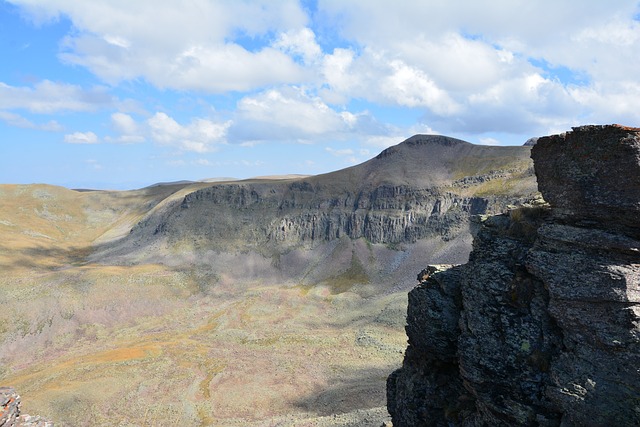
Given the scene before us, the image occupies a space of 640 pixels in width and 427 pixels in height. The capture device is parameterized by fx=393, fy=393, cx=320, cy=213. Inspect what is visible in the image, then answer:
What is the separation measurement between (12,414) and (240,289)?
84.3 metres

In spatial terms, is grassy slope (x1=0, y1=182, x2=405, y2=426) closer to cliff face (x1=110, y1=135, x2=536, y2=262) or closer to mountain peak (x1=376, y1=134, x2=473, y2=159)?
cliff face (x1=110, y1=135, x2=536, y2=262)

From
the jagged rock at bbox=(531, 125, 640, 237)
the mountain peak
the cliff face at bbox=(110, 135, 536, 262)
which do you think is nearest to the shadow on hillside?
the jagged rock at bbox=(531, 125, 640, 237)

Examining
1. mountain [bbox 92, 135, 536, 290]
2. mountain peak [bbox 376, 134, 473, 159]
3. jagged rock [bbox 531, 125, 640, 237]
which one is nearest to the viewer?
jagged rock [bbox 531, 125, 640, 237]

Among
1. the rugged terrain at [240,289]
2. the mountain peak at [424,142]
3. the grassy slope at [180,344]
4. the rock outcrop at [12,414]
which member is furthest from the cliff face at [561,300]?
the mountain peak at [424,142]

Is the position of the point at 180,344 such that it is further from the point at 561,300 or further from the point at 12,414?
the point at 561,300

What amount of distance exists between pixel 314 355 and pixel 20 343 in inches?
1996

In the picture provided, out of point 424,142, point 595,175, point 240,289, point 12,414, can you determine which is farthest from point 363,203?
point 12,414

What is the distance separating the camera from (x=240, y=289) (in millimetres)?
101000

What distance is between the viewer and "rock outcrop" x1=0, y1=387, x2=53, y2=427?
1720cm

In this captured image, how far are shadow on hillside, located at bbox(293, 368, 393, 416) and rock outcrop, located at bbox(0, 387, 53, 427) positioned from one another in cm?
3203

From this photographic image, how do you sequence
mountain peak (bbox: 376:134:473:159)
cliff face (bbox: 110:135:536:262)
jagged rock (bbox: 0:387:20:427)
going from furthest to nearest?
mountain peak (bbox: 376:134:473:159) < cliff face (bbox: 110:135:536:262) < jagged rock (bbox: 0:387:20:427)

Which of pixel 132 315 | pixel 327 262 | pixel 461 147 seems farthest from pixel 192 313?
pixel 461 147

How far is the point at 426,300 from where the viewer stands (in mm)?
21562

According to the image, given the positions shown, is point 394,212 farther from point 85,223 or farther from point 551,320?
point 85,223
